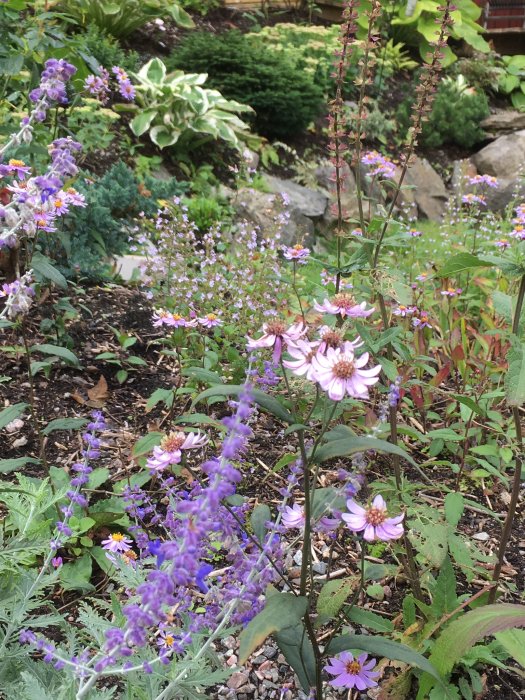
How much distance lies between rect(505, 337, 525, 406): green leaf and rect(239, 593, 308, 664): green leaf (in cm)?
59

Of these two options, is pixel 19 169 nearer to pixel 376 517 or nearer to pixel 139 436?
pixel 139 436

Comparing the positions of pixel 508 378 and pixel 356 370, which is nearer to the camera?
pixel 356 370

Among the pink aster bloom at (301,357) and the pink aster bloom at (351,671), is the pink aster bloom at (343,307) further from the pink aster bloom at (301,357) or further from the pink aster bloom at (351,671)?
the pink aster bloom at (351,671)

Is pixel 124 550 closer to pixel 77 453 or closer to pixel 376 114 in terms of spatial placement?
pixel 77 453

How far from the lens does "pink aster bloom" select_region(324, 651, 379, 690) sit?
1.46m

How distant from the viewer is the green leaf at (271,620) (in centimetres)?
97

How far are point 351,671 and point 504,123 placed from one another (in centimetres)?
881

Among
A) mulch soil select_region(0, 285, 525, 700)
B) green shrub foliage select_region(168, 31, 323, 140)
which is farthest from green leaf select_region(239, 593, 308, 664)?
green shrub foliage select_region(168, 31, 323, 140)

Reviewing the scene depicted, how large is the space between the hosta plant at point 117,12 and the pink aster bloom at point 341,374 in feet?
20.5

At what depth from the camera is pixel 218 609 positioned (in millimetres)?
1324

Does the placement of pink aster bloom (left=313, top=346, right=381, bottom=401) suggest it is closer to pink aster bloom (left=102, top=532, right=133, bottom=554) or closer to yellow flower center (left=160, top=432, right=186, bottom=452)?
yellow flower center (left=160, top=432, right=186, bottom=452)

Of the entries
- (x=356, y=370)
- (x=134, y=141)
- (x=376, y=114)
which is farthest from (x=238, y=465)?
(x=376, y=114)

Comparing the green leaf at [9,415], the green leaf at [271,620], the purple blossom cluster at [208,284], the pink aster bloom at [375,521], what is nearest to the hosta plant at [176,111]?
the purple blossom cluster at [208,284]

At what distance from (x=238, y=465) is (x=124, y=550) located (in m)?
0.63
